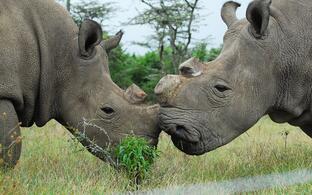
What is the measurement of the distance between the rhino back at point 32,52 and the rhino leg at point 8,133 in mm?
130

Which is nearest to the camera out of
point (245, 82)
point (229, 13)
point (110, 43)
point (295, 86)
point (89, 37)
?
point (245, 82)

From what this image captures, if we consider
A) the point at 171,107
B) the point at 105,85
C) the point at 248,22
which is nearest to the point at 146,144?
the point at 171,107

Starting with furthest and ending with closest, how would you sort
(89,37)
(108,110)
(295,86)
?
(89,37), (108,110), (295,86)

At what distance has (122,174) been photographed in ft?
19.7

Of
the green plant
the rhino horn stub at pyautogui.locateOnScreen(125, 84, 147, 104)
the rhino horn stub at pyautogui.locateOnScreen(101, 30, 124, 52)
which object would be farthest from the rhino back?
the green plant

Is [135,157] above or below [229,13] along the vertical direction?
below

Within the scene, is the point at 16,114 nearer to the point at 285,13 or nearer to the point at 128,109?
the point at 128,109

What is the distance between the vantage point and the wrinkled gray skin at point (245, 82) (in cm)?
632

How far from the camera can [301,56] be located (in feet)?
21.7

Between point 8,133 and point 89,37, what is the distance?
144 centimetres

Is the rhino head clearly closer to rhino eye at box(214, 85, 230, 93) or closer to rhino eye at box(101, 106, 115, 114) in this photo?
rhino eye at box(101, 106, 115, 114)

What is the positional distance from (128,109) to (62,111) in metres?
0.69

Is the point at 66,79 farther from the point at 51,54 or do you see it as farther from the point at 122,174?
the point at 122,174

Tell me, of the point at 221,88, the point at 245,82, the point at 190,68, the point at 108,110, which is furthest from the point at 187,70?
the point at 108,110
